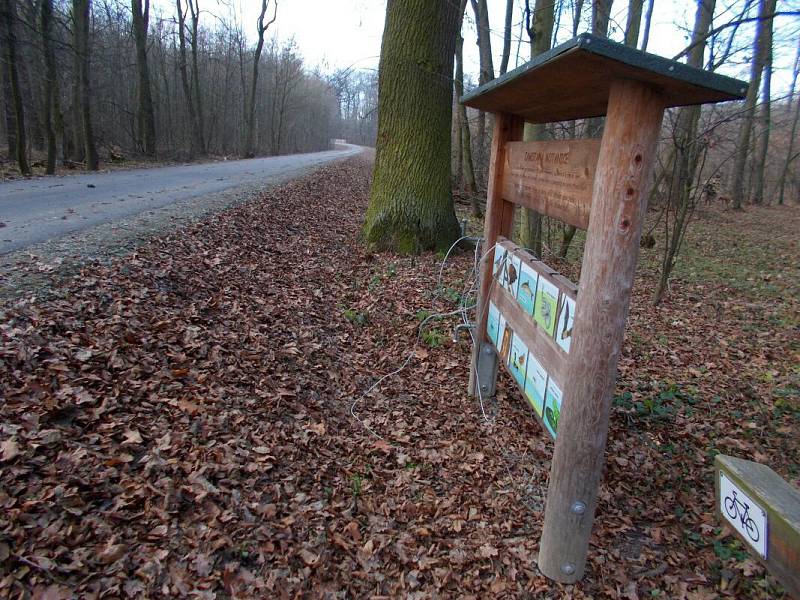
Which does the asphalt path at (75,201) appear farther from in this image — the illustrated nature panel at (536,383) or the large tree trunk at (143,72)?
the large tree trunk at (143,72)

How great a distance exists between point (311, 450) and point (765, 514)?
2988 millimetres

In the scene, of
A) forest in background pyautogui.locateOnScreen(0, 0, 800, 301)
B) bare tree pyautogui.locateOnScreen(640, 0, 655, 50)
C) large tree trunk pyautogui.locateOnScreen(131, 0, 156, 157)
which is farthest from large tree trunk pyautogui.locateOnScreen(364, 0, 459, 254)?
large tree trunk pyautogui.locateOnScreen(131, 0, 156, 157)

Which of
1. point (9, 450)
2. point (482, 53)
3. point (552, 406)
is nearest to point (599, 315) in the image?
point (552, 406)

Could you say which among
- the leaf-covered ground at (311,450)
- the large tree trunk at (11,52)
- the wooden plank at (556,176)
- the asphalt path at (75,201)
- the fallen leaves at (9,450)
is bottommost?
the leaf-covered ground at (311,450)

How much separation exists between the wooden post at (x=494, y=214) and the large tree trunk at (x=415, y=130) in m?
3.61

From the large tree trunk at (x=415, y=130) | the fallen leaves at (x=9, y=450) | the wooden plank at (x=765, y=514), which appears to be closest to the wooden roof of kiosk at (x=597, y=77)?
the wooden plank at (x=765, y=514)

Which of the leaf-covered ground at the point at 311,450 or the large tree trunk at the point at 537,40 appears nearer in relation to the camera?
the leaf-covered ground at the point at 311,450

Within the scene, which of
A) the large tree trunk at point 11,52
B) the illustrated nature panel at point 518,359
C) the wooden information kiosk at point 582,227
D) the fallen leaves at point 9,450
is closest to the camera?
the wooden information kiosk at point 582,227

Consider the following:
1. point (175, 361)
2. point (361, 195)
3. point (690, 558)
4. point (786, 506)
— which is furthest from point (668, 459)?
point (361, 195)

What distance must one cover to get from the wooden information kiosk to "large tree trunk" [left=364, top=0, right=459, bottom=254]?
4.18 m

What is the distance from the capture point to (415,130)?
26.2 feet

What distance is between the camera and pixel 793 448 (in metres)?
4.01

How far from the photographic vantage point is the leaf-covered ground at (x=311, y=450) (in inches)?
104

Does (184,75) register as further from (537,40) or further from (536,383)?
(536,383)
